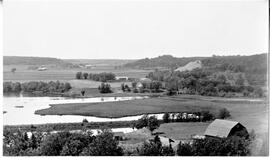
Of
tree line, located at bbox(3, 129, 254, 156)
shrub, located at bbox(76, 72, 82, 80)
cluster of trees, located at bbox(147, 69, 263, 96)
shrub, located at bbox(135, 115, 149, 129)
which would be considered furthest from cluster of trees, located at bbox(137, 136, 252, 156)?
shrub, located at bbox(76, 72, 82, 80)

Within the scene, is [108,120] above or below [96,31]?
below

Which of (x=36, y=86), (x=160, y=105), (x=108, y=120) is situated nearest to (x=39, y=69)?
(x=36, y=86)

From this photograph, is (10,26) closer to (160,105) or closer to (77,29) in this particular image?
(77,29)

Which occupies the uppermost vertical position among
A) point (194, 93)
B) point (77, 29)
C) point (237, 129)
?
point (77, 29)

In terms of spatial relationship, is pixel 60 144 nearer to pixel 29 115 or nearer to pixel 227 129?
pixel 29 115

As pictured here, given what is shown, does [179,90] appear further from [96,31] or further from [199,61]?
[96,31]
